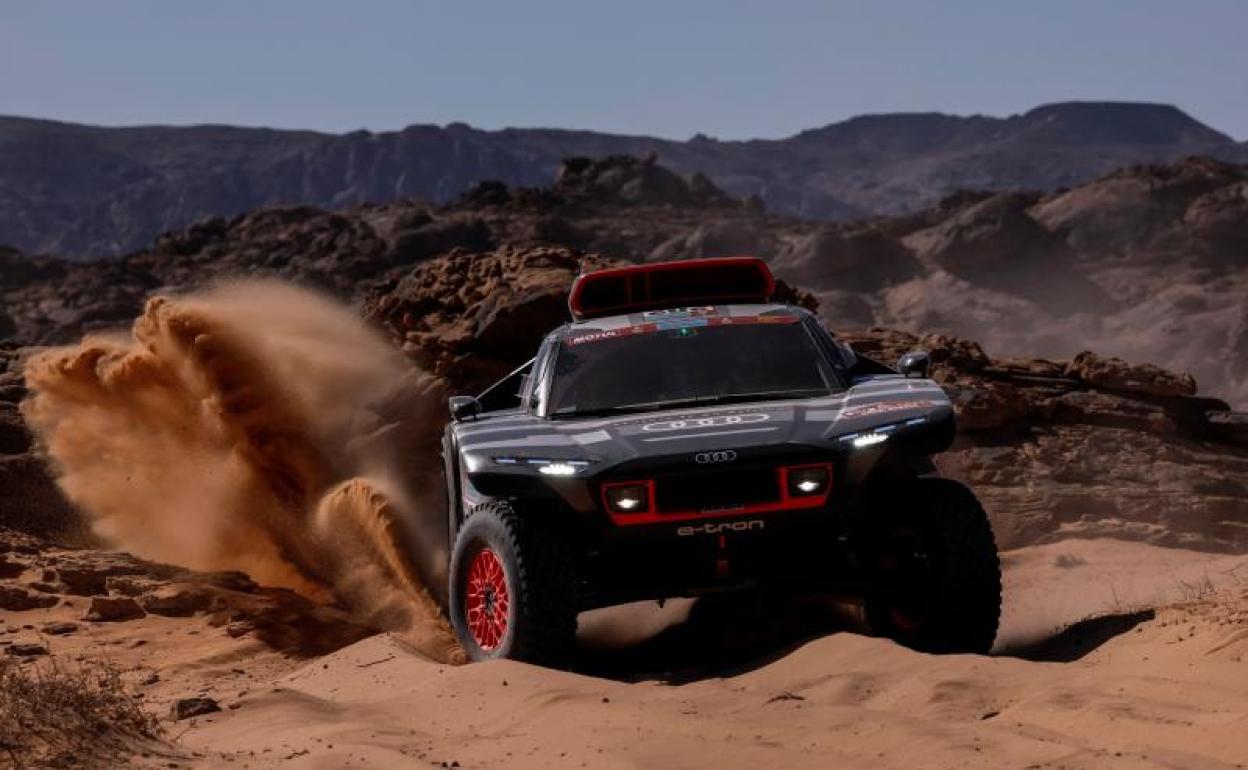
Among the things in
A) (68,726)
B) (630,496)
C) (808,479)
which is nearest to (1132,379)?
(808,479)

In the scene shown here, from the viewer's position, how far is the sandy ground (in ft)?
16.9

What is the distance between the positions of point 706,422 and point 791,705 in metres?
1.56

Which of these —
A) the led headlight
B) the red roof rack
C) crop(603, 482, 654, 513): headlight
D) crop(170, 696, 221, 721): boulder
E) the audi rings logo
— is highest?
the red roof rack

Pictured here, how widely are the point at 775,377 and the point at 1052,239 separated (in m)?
53.4

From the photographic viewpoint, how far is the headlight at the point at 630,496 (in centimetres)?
685

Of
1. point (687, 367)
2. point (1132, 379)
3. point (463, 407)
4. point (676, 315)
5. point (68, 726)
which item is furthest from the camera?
point (1132, 379)

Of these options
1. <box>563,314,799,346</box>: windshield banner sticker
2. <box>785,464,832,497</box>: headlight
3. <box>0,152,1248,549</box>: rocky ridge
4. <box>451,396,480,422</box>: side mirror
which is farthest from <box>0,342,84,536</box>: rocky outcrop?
<box>785,464,832,497</box>: headlight

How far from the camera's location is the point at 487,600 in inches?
282

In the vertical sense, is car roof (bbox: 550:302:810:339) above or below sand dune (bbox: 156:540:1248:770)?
above

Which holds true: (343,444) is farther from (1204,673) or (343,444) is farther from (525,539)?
(1204,673)

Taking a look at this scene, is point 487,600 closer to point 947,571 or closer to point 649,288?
point 947,571

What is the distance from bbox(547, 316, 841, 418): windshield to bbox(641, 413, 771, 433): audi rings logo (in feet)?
1.50

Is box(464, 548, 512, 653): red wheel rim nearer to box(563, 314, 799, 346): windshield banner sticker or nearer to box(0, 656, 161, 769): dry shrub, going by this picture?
box(563, 314, 799, 346): windshield banner sticker

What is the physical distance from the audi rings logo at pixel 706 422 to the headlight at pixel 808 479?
14.7 inches
